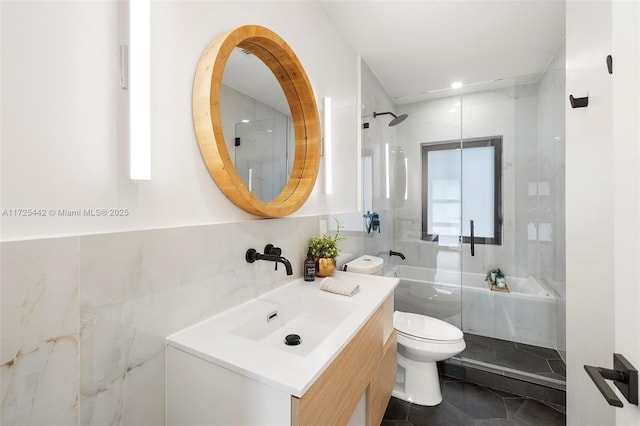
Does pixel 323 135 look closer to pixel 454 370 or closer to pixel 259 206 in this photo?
pixel 259 206

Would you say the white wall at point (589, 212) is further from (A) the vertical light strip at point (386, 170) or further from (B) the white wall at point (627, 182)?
(A) the vertical light strip at point (386, 170)

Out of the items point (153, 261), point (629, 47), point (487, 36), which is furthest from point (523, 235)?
point (153, 261)

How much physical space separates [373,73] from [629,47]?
2372 mm

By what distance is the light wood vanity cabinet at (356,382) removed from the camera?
28.2 inches

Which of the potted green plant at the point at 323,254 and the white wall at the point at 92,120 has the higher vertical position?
the white wall at the point at 92,120

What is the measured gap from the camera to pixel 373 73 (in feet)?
8.74

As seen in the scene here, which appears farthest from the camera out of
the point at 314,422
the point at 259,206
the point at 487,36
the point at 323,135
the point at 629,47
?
the point at 487,36

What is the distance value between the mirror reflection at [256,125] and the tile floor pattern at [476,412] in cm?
159

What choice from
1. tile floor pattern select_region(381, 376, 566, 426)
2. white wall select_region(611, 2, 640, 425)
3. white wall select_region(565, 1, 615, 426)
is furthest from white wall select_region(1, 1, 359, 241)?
tile floor pattern select_region(381, 376, 566, 426)

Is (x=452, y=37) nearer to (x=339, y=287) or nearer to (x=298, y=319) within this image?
(x=339, y=287)

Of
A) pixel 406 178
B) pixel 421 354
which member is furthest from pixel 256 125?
pixel 406 178

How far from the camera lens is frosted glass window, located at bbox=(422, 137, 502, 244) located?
2.74 m

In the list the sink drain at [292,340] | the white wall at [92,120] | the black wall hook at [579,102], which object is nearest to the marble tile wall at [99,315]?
the white wall at [92,120]

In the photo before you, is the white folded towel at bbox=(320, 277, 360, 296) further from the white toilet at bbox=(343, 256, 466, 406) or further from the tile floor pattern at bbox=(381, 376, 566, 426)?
the tile floor pattern at bbox=(381, 376, 566, 426)
